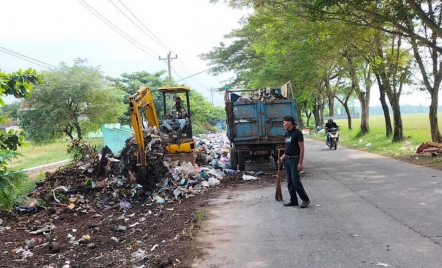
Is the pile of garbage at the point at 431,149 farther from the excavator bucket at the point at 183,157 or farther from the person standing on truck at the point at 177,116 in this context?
the person standing on truck at the point at 177,116

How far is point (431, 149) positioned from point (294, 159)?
9328 millimetres

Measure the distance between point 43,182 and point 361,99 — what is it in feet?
74.9

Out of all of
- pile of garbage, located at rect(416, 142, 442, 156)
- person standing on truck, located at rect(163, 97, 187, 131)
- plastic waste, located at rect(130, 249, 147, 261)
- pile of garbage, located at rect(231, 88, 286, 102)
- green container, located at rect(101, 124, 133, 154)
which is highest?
pile of garbage, located at rect(231, 88, 286, 102)

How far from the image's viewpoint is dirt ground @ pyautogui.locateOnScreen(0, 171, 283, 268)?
5359 mm

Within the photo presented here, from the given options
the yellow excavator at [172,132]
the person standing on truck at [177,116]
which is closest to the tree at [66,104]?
the person standing on truck at [177,116]

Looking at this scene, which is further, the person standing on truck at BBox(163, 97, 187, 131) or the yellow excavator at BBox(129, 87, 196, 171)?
the person standing on truck at BBox(163, 97, 187, 131)

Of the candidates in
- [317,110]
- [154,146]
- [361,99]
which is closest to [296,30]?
[154,146]

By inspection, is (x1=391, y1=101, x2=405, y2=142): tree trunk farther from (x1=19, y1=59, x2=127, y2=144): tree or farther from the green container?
(x1=19, y1=59, x2=127, y2=144): tree

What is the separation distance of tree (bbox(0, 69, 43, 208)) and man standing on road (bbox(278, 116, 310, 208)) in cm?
480

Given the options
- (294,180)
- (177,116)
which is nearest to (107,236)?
(294,180)

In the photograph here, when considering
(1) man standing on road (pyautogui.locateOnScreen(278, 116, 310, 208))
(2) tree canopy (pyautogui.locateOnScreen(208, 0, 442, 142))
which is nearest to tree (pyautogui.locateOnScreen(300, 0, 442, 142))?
(2) tree canopy (pyautogui.locateOnScreen(208, 0, 442, 142))

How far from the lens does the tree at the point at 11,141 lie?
7254 millimetres

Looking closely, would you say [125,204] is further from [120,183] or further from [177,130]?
[177,130]

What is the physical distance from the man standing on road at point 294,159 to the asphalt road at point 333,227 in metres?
0.27
